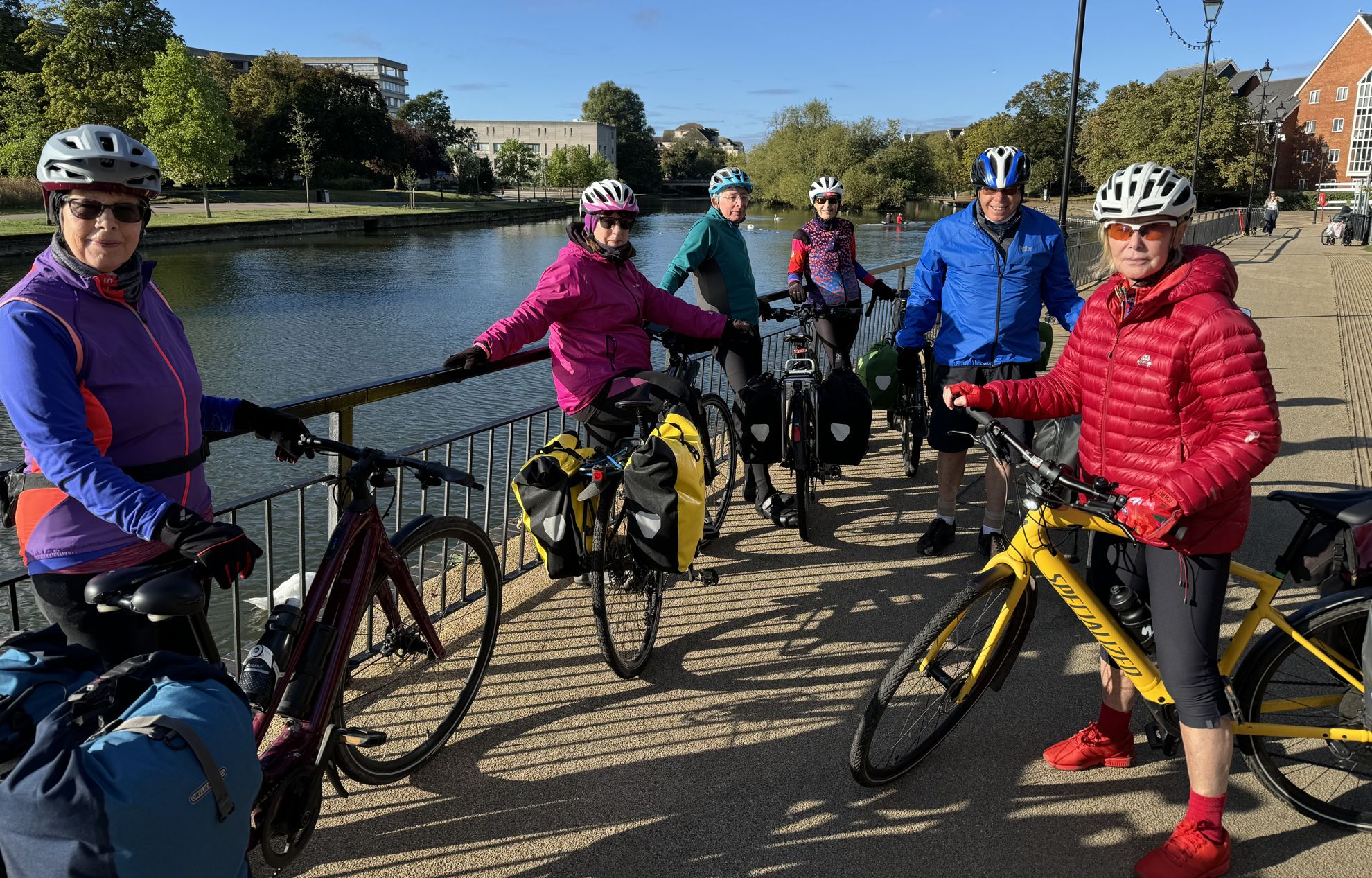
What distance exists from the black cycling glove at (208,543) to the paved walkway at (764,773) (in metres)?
1.09

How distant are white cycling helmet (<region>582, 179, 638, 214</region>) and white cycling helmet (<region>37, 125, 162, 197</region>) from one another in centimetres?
192

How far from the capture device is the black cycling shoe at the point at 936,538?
16.9 feet

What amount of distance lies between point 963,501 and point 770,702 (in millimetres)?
2884

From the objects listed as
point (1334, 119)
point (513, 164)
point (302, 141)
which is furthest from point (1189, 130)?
point (513, 164)

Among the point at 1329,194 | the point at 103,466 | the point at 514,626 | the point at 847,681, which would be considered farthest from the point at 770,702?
the point at 1329,194

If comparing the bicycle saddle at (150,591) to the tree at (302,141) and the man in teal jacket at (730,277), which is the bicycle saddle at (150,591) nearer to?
the man in teal jacket at (730,277)

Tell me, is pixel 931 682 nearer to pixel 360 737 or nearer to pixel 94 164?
pixel 360 737

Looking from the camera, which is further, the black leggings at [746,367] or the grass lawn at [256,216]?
the grass lawn at [256,216]

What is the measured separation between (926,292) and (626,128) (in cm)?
16033

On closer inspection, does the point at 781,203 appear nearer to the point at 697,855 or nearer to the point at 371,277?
the point at 371,277

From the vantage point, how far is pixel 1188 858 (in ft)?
8.71

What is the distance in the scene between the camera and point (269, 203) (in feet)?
211

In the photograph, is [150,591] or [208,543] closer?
[150,591]

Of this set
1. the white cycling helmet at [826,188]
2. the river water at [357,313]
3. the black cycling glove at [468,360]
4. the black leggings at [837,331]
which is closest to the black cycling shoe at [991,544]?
the black leggings at [837,331]
